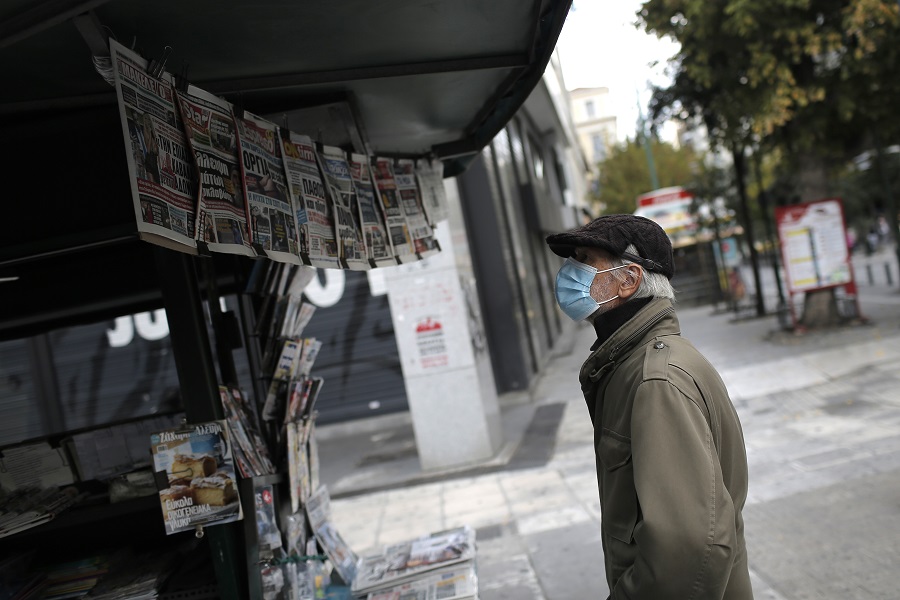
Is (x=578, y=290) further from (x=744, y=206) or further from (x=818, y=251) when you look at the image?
(x=744, y=206)

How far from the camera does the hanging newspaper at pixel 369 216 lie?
12.4 ft

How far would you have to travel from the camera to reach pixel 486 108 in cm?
420

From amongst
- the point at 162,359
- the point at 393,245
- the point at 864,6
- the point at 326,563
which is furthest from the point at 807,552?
A: the point at 162,359

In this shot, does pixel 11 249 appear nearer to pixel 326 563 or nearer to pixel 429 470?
pixel 326 563

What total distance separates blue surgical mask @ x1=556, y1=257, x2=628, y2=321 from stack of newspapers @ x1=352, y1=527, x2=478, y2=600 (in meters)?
1.78

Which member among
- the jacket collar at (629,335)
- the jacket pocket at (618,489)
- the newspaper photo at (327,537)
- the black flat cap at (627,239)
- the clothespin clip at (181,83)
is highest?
the clothespin clip at (181,83)

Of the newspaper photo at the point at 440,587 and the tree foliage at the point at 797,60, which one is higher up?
the tree foliage at the point at 797,60

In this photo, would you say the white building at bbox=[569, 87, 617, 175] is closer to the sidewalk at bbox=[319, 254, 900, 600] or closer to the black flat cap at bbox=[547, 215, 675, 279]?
the sidewalk at bbox=[319, 254, 900, 600]

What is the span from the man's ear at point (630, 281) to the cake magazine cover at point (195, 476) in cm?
170

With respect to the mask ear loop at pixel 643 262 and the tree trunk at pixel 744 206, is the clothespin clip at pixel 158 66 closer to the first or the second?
the mask ear loop at pixel 643 262

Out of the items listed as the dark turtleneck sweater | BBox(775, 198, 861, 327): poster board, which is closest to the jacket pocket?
the dark turtleneck sweater

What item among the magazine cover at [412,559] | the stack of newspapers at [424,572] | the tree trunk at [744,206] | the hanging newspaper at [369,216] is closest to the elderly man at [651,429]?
the hanging newspaper at [369,216]

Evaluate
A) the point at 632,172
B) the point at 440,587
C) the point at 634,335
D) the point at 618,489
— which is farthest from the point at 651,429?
the point at 632,172

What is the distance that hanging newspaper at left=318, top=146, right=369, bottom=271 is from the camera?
11.5 ft
